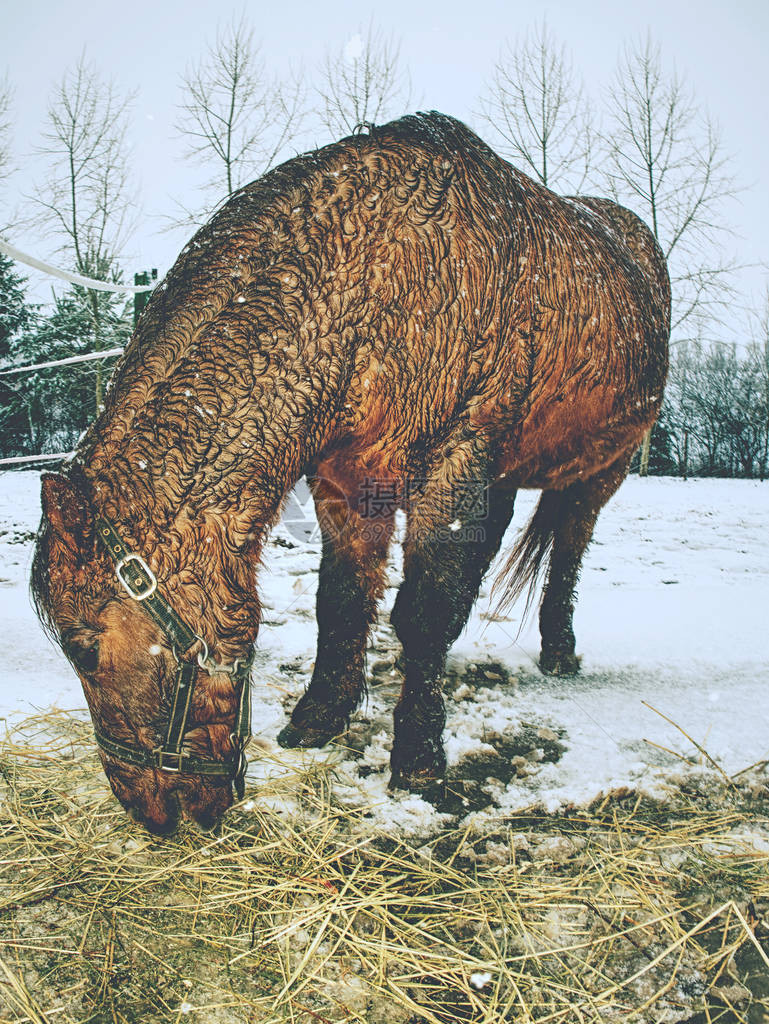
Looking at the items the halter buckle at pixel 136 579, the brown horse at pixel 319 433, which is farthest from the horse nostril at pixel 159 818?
the halter buckle at pixel 136 579

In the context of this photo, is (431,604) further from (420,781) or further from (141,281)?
(141,281)

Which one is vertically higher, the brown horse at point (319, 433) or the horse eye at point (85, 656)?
the brown horse at point (319, 433)

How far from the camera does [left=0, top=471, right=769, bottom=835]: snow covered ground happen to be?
7.99ft

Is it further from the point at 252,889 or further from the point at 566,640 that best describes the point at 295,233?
the point at 566,640

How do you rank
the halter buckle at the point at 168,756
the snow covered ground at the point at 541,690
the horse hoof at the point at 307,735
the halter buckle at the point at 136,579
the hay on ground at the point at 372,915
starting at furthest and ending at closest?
the horse hoof at the point at 307,735, the snow covered ground at the point at 541,690, the halter buckle at the point at 168,756, the halter buckle at the point at 136,579, the hay on ground at the point at 372,915

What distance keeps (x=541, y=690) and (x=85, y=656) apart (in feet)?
8.10

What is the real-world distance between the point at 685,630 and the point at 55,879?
3.93m

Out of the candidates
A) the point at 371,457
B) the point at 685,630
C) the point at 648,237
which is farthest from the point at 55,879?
the point at 648,237

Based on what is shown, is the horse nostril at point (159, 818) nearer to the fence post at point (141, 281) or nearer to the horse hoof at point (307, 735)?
the horse hoof at point (307, 735)

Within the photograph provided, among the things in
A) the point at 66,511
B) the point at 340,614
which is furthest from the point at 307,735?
the point at 66,511

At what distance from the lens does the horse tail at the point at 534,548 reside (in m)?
3.76

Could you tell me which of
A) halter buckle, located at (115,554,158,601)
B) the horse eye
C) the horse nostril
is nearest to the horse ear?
halter buckle, located at (115,554,158,601)

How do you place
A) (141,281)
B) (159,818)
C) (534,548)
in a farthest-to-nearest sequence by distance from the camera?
(141,281), (534,548), (159,818)

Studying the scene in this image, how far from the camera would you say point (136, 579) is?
1.59m
